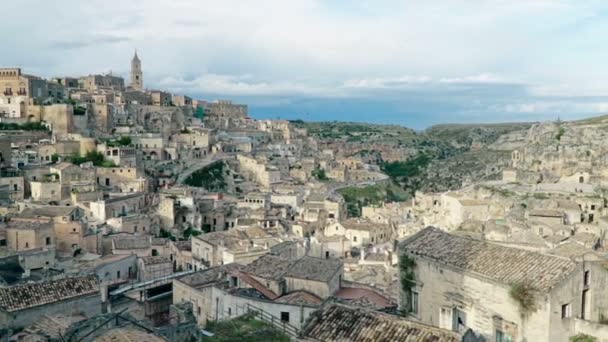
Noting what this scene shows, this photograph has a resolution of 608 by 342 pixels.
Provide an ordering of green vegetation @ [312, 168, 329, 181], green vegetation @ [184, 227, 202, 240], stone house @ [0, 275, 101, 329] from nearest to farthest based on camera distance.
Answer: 1. stone house @ [0, 275, 101, 329]
2. green vegetation @ [184, 227, 202, 240]
3. green vegetation @ [312, 168, 329, 181]

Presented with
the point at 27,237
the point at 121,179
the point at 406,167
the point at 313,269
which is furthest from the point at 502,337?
the point at 406,167

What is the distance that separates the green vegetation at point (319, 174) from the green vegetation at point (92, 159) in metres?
29.5

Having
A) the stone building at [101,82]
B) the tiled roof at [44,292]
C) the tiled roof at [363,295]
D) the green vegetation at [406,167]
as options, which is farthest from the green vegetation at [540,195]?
the stone building at [101,82]

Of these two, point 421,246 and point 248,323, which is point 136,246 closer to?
point 248,323

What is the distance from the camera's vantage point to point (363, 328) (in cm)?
1309

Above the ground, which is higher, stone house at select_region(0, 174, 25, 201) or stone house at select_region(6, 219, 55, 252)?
stone house at select_region(0, 174, 25, 201)

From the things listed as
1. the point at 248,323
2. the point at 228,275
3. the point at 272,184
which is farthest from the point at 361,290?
the point at 272,184

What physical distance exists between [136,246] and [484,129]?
126 meters

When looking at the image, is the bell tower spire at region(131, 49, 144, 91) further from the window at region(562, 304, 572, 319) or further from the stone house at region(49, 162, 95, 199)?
the window at region(562, 304, 572, 319)

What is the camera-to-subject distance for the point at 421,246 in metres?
16.2

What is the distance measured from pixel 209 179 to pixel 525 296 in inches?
2011

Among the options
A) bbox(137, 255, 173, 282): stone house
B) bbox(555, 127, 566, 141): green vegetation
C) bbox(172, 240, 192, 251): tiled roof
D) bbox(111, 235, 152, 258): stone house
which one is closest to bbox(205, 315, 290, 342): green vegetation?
bbox(137, 255, 173, 282): stone house

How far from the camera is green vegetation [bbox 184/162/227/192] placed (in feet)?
198

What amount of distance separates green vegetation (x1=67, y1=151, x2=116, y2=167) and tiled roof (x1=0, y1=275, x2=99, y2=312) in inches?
1277
